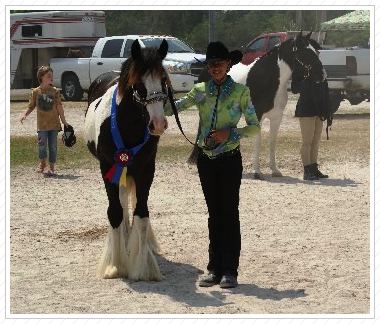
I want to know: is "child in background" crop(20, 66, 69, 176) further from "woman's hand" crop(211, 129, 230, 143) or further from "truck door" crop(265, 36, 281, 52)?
"truck door" crop(265, 36, 281, 52)

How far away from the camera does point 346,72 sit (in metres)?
23.8

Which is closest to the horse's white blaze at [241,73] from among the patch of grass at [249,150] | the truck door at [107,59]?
the patch of grass at [249,150]

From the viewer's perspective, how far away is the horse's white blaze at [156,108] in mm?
7270

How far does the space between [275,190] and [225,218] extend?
5094mm

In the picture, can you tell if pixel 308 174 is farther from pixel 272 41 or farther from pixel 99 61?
pixel 99 61

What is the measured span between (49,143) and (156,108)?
6962 millimetres

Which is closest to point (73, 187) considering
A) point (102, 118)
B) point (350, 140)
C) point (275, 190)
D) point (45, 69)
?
point (45, 69)

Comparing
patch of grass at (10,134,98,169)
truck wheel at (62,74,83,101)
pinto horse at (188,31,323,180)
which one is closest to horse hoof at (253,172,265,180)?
pinto horse at (188,31,323,180)

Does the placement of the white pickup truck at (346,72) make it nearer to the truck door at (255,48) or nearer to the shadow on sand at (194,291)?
the truck door at (255,48)

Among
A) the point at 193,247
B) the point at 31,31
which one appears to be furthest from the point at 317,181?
the point at 31,31

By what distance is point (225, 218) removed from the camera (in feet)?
25.0

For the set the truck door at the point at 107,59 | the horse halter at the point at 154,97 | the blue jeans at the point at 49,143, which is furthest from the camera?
the truck door at the point at 107,59

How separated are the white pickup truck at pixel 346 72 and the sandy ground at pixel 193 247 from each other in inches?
370

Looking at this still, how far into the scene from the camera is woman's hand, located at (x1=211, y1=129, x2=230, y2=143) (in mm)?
7352
